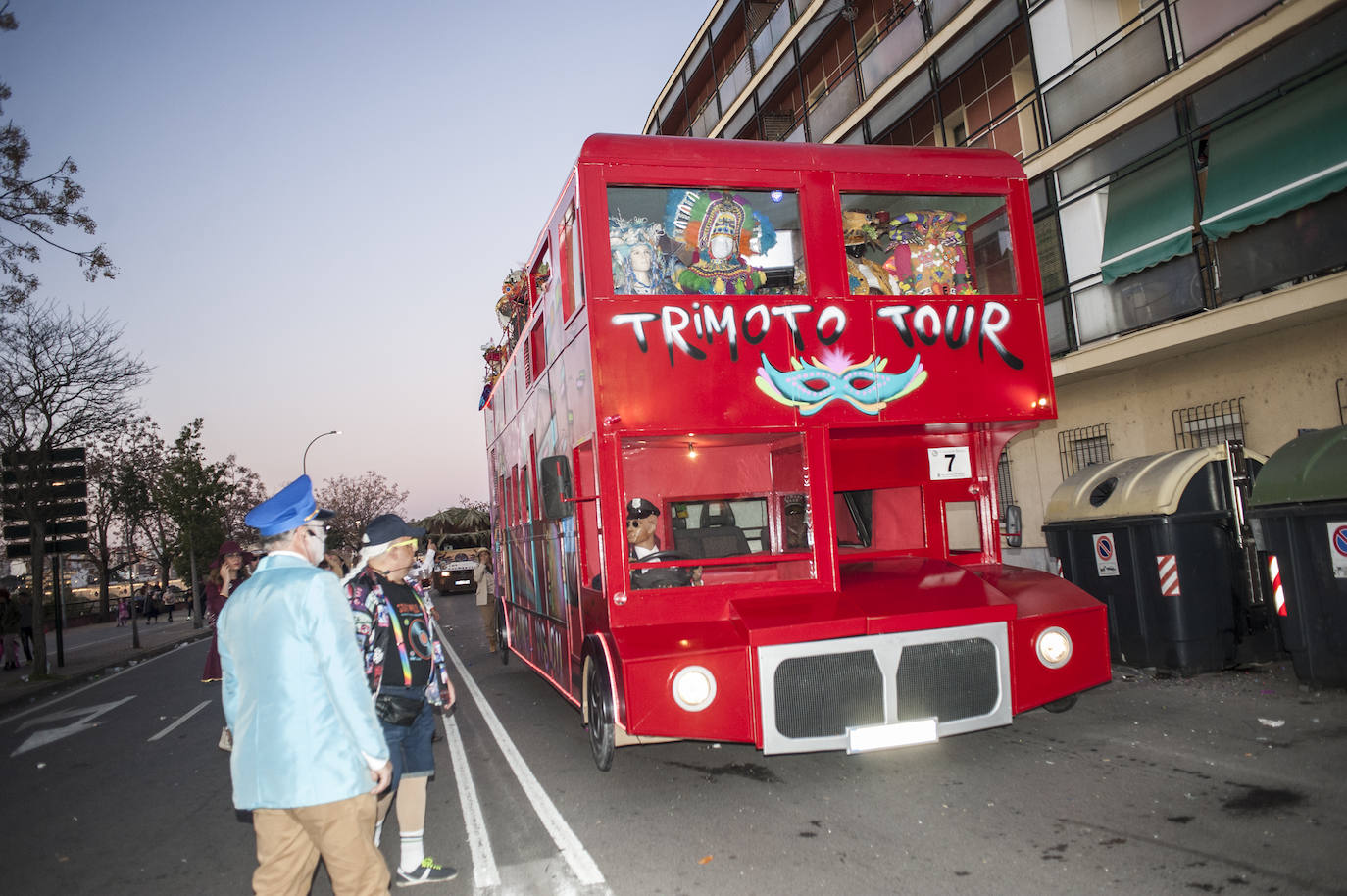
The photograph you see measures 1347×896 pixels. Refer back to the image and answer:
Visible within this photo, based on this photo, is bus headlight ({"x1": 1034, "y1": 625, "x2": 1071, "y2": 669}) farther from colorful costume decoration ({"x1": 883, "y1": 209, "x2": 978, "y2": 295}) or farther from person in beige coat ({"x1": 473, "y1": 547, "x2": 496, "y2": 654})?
person in beige coat ({"x1": 473, "y1": 547, "x2": 496, "y2": 654})

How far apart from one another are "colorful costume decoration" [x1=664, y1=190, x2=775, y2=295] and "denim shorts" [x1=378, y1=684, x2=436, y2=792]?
3021 mm

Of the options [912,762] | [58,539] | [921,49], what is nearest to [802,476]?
[912,762]

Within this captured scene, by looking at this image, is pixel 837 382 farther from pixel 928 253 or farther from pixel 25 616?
pixel 25 616

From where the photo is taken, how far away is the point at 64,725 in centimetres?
1121

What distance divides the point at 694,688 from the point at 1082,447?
508 inches

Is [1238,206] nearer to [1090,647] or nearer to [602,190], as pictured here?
[1090,647]

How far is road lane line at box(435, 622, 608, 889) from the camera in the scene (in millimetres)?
4484

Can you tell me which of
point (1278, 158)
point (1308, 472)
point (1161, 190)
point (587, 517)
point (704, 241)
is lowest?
point (1308, 472)

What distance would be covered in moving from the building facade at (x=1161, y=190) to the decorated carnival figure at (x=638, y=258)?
8.81m

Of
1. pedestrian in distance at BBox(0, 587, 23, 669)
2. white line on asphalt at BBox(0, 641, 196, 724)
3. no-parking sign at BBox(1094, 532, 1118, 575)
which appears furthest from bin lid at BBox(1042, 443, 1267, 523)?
pedestrian in distance at BBox(0, 587, 23, 669)

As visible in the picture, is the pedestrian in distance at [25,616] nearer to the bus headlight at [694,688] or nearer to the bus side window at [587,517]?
the bus side window at [587,517]

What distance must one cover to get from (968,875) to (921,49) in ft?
58.0

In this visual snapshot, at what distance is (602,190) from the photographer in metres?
5.93

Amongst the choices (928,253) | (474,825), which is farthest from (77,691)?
(928,253)
